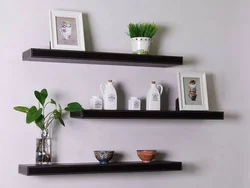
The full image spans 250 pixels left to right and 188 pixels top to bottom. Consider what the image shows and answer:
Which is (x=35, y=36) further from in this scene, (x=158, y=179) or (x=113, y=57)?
(x=158, y=179)

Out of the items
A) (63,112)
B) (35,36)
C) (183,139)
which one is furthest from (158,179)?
(35,36)

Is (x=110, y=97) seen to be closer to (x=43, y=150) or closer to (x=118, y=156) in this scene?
(x=118, y=156)

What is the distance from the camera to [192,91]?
333 cm

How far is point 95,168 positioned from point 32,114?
471 mm

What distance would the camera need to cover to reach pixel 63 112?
3098 millimetres

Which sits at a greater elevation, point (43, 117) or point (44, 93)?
point (44, 93)

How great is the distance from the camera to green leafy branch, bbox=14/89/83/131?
9.39 feet

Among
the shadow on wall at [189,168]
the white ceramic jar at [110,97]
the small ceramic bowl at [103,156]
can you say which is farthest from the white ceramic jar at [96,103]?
the shadow on wall at [189,168]

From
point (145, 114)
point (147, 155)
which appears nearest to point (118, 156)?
point (147, 155)

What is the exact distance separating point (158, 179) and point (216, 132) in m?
0.52

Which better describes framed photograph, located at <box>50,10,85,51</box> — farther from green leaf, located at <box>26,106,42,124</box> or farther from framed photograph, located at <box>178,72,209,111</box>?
framed photograph, located at <box>178,72,209,111</box>

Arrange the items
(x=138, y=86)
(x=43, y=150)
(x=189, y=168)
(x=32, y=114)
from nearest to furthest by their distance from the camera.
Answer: (x=32, y=114), (x=43, y=150), (x=138, y=86), (x=189, y=168)

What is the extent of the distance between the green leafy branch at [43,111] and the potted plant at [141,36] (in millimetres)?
520

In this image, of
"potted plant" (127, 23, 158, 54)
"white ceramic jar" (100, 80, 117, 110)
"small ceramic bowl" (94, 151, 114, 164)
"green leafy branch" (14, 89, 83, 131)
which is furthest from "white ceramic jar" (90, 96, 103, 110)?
"potted plant" (127, 23, 158, 54)
